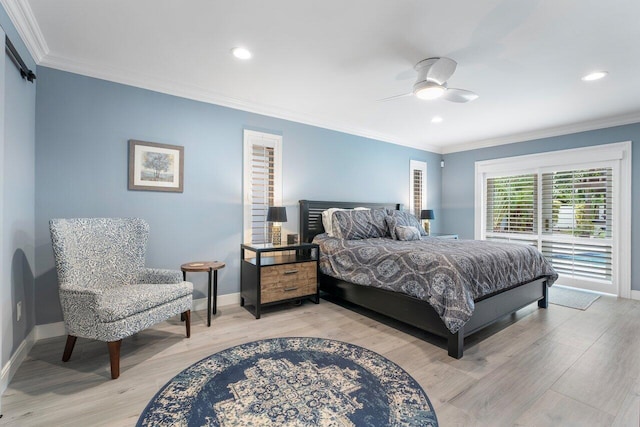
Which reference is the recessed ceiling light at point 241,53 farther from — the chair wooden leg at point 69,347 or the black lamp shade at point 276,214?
the chair wooden leg at point 69,347

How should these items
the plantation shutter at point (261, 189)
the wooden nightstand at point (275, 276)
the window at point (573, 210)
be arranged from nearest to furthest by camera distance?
1. the wooden nightstand at point (275, 276)
2. the plantation shutter at point (261, 189)
3. the window at point (573, 210)

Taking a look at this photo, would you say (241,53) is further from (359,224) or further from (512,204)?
(512,204)

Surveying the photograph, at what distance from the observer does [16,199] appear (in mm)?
2275

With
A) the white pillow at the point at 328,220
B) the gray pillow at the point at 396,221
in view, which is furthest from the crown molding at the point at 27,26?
the gray pillow at the point at 396,221

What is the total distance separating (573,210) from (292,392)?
17.2ft

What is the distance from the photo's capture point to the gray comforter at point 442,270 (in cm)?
249

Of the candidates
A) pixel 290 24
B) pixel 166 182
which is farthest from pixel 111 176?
pixel 290 24

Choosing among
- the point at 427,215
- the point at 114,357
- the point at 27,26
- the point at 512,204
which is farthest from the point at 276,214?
the point at 512,204

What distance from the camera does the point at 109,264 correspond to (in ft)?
8.87

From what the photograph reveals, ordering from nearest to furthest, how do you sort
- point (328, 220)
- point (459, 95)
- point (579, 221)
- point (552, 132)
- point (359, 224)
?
point (459, 95) < point (359, 224) < point (328, 220) < point (579, 221) < point (552, 132)

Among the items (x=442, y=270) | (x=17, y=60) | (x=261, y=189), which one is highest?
(x=17, y=60)

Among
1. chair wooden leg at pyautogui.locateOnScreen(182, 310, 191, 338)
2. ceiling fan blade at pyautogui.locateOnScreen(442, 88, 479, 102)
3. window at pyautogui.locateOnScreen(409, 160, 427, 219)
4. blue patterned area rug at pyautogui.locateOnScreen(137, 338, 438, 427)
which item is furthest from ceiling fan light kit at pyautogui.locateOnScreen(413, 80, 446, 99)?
A: window at pyautogui.locateOnScreen(409, 160, 427, 219)

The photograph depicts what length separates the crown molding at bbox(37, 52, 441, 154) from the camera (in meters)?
2.83

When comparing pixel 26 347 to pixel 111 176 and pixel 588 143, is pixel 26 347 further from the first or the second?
pixel 588 143
